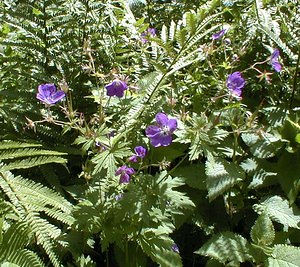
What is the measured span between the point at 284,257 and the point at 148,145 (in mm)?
586

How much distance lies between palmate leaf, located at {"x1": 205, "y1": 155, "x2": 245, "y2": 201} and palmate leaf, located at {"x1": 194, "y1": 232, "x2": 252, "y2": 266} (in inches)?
6.0

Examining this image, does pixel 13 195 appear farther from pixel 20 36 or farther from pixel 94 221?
pixel 20 36

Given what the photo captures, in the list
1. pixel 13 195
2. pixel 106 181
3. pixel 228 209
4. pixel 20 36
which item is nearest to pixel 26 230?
pixel 13 195

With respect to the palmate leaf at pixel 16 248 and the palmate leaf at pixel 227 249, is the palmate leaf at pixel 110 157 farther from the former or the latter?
the palmate leaf at pixel 227 249

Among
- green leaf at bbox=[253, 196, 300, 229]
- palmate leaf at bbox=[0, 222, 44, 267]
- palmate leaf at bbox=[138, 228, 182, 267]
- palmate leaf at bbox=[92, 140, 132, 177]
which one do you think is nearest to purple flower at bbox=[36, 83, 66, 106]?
palmate leaf at bbox=[92, 140, 132, 177]

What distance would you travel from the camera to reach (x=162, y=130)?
1.53m

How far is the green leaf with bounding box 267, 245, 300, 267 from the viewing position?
1610 millimetres

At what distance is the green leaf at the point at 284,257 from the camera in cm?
161

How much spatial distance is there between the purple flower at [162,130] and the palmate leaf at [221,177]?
24cm

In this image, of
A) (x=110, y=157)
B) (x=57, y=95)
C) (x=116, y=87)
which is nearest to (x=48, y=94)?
(x=57, y=95)

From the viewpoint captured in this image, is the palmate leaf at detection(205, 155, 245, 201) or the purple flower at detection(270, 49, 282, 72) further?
the purple flower at detection(270, 49, 282, 72)

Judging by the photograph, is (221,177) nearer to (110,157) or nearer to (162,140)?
(162,140)

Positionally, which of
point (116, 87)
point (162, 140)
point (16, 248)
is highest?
point (116, 87)

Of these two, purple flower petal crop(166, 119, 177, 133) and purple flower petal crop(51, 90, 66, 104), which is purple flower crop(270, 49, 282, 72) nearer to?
purple flower petal crop(166, 119, 177, 133)
